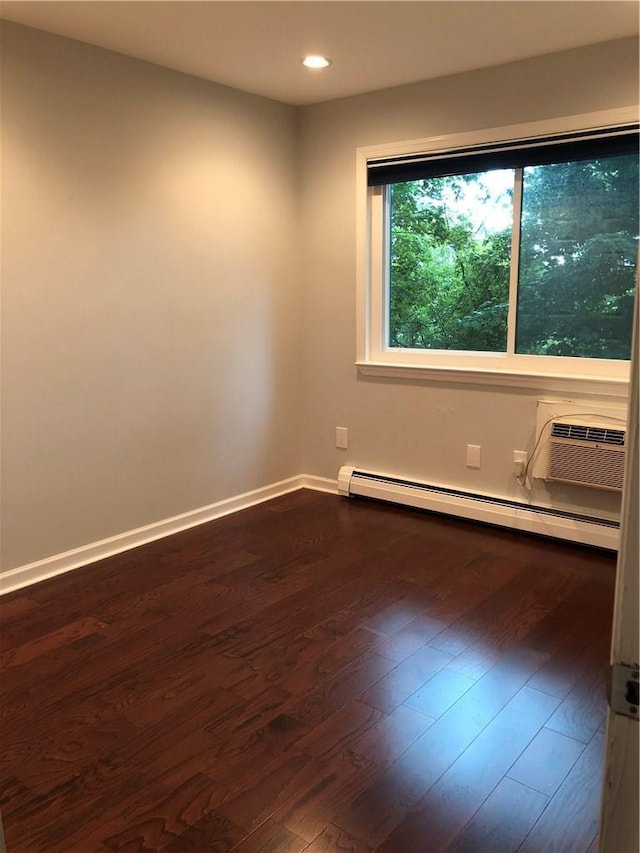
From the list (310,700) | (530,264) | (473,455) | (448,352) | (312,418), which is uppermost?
(530,264)

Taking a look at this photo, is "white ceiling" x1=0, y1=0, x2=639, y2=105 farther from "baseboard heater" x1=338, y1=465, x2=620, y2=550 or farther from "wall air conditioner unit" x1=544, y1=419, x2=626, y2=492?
"baseboard heater" x1=338, y1=465, x2=620, y2=550

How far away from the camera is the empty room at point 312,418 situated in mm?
1936

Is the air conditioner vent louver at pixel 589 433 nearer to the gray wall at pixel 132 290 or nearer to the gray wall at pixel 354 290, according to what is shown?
the gray wall at pixel 354 290

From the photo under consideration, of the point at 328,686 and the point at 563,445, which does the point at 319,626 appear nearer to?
the point at 328,686

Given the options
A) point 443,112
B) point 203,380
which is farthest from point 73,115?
point 443,112

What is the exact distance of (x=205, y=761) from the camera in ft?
6.38

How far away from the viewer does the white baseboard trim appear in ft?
10.1

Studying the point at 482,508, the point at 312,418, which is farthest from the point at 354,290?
the point at 482,508

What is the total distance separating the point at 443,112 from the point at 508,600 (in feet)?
8.07

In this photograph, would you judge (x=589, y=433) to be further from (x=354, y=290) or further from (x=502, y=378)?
(x=354, y=290)

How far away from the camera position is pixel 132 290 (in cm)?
336

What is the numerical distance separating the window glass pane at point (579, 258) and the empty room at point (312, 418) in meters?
0.01

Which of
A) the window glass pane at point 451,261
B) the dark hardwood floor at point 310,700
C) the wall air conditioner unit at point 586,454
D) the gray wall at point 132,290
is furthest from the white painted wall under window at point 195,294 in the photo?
the dark hardwood floor at point 310,700

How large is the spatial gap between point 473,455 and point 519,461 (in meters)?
0.27
